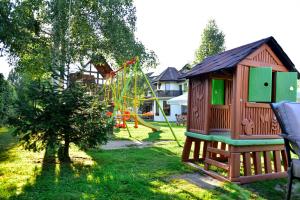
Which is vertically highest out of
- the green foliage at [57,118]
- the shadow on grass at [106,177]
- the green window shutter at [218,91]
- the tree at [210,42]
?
the tree at [210,42]

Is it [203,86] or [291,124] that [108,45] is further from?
[291,124]

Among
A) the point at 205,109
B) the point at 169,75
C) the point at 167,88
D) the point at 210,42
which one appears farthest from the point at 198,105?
the point at 169,75

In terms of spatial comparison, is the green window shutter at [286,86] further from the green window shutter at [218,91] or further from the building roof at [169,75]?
the building roof at [169,75]

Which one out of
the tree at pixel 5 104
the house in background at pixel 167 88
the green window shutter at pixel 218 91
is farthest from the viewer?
the house in background at pixel 167 88

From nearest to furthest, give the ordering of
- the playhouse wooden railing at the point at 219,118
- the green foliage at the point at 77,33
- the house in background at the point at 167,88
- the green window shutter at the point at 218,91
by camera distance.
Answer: the playhouse wooden railing at the point at 219,118, the green window shutter at the point at 218,91, the green foliage at the point at 77,33, the house in background at the point at 167,88

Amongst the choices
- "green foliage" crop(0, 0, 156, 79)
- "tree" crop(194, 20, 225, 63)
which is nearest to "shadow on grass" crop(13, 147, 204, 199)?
"green foliage" crop(0, 0, 156, 79)

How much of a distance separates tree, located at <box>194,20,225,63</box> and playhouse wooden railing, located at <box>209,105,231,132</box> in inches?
887

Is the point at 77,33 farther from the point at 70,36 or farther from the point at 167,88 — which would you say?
the point at 167,88

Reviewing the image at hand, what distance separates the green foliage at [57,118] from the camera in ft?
17.3

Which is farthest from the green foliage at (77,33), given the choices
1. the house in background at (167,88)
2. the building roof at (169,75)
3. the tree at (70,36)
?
the building roof at (169,75)

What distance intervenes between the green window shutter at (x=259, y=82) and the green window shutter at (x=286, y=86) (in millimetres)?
416

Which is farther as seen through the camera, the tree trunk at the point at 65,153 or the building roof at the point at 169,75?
the building roof at the point at 169,75

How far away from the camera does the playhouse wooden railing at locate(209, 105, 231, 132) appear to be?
6.24 metres

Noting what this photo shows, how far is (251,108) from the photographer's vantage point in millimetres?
4828
